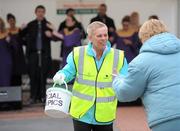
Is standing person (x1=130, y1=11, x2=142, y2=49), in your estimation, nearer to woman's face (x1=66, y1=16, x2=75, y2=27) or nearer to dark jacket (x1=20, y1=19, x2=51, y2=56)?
woman's face (x1=66, y1=16, x2=75, y2=27)

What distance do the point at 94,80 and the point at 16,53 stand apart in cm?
592

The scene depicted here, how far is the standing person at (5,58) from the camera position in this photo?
966 cm

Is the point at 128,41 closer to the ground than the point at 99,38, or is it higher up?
closer to the ground

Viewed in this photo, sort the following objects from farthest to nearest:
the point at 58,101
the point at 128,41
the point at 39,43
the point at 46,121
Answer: the point at 128,41, the point at 39,43, the point at 46,121, the point at 58,101

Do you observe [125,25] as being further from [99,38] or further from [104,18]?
[99,38]

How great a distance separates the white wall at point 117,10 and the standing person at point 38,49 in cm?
98

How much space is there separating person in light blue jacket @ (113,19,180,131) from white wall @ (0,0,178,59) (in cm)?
750

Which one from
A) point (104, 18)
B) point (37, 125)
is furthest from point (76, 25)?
point (37, 125)

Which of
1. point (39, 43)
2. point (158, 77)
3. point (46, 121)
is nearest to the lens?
point (158, 77)

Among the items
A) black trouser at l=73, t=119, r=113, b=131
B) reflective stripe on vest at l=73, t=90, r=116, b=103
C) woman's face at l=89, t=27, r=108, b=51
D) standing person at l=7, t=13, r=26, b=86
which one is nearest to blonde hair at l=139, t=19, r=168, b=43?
woman's face at l=89, t=27, r=108, b=51

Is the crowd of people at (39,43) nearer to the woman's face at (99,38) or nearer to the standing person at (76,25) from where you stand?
the standing person at (76,25)

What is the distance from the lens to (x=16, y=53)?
994 centimetres

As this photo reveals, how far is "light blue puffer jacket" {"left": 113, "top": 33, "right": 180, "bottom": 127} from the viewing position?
133 inches

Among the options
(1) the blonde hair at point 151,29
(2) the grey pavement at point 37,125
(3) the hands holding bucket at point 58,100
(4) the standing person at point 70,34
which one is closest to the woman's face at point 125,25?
(4) the standing person at point 70,34
